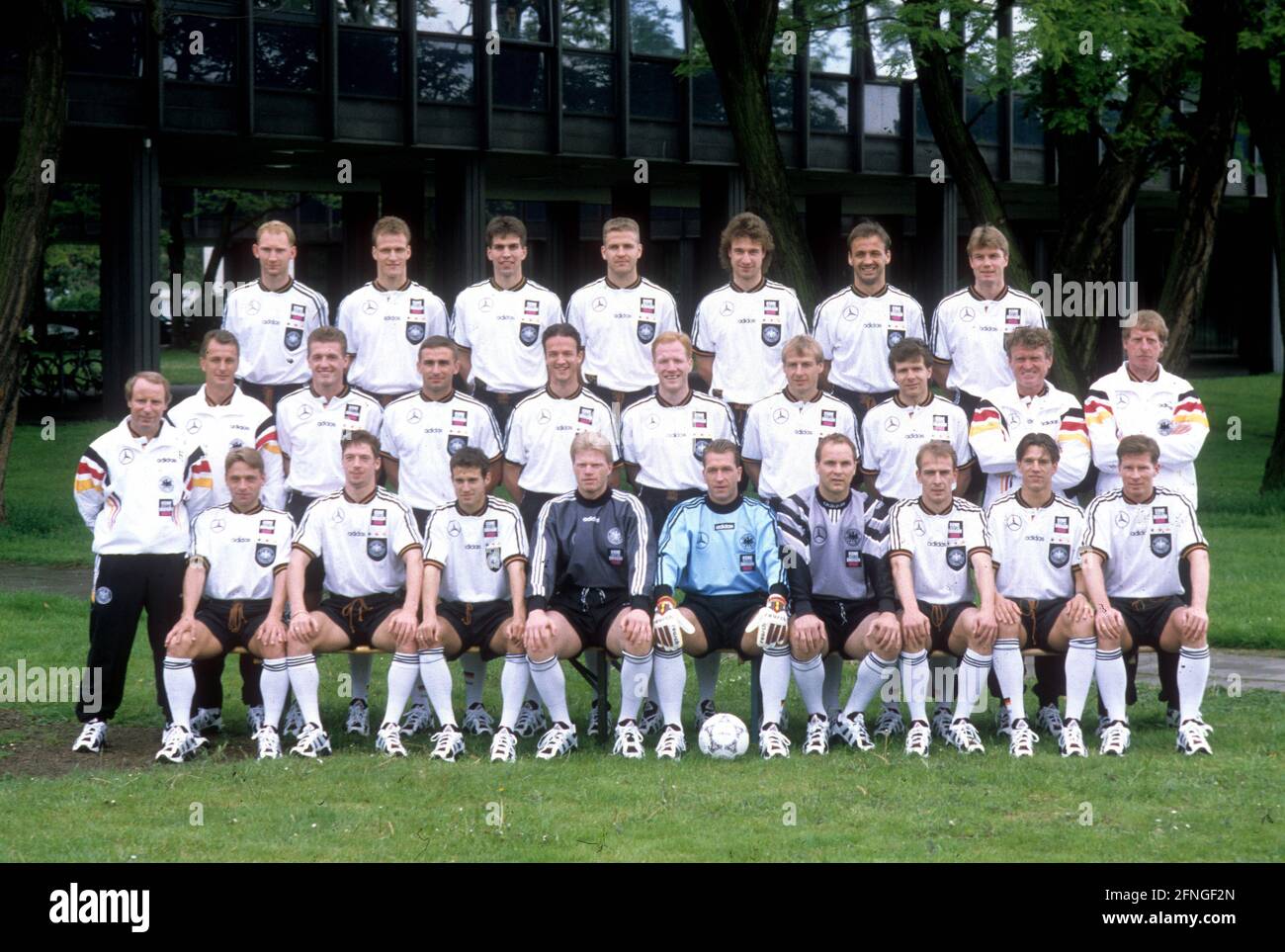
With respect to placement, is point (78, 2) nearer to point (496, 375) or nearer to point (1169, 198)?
point (496, 375)

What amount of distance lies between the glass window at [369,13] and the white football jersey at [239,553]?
17.7 metres

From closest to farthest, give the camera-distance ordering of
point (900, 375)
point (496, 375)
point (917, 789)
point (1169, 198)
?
1. point (917, 789)
2. point (900, 375)
3. point (496, 375)
4. point (1169, 198)

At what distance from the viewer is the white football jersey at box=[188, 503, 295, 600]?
992 centimetres

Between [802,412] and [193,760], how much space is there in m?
3.87

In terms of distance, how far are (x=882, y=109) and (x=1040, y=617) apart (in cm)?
2424

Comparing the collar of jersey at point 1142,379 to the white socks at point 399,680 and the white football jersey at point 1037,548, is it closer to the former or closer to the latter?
the white football jersey at point 1037,548

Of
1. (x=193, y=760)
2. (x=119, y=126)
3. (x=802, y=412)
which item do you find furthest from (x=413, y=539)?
(x=119, y=126)

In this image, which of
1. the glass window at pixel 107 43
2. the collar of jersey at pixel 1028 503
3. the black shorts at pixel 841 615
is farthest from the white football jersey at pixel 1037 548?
the glass window at pixel 107 43

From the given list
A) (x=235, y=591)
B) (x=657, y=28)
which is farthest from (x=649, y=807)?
(x=657, y=28)

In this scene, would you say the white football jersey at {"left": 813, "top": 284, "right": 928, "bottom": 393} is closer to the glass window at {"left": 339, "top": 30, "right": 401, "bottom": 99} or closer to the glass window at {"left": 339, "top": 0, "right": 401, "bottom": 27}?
the glass window at {"left": 339, "top": 30, "right": 401, "bottom": 99}

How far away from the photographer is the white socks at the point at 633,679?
953 cm

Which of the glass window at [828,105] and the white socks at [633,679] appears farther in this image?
the glass window at [828,105]

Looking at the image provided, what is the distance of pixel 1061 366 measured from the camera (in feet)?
55.4

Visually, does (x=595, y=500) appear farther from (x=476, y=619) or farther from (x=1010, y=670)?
(x=1010, y=670)
